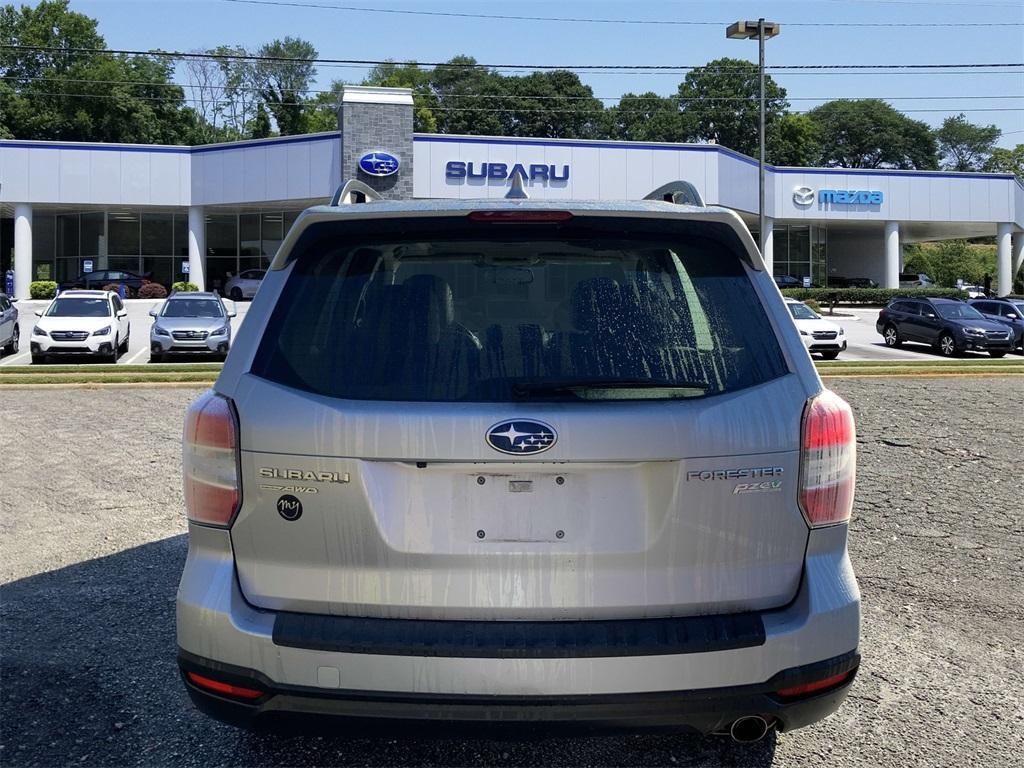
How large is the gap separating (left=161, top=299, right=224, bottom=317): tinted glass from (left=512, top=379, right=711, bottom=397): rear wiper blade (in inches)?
864

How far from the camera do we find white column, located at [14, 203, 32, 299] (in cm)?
→ 4297

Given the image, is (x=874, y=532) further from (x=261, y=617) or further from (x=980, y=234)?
(x=980, y=234)

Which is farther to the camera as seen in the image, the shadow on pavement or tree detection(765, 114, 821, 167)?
tree detection(765, 114, 821, 167)

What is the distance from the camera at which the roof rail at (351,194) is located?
3330 mm

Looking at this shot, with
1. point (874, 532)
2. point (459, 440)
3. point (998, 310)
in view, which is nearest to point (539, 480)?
point (459, 440)

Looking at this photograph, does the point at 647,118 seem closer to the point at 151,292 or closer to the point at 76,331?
the point at 151,292

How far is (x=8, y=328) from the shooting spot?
24625 mm

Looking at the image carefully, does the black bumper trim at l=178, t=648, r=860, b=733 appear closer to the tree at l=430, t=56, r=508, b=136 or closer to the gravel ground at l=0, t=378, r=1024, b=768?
the gravel ground at l=0, t=378, r=1024, b=768

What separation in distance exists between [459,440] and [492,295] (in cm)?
52

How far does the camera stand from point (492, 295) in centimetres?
285

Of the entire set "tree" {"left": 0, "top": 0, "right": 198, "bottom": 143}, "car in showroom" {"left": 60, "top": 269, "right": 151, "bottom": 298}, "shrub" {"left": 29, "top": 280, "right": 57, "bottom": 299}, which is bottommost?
"shrub" {"left": 29, "top": 280, "right": 57, "bottom": 299}

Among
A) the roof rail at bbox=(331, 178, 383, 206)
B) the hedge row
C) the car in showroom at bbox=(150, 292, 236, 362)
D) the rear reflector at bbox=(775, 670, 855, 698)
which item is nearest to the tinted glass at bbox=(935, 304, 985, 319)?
the hedge row

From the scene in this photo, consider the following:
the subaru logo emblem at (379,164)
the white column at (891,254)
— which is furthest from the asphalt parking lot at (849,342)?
the white column at (891,254)

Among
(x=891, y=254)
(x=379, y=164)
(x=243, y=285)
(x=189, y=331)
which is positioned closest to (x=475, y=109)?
(x=891, y=254)
